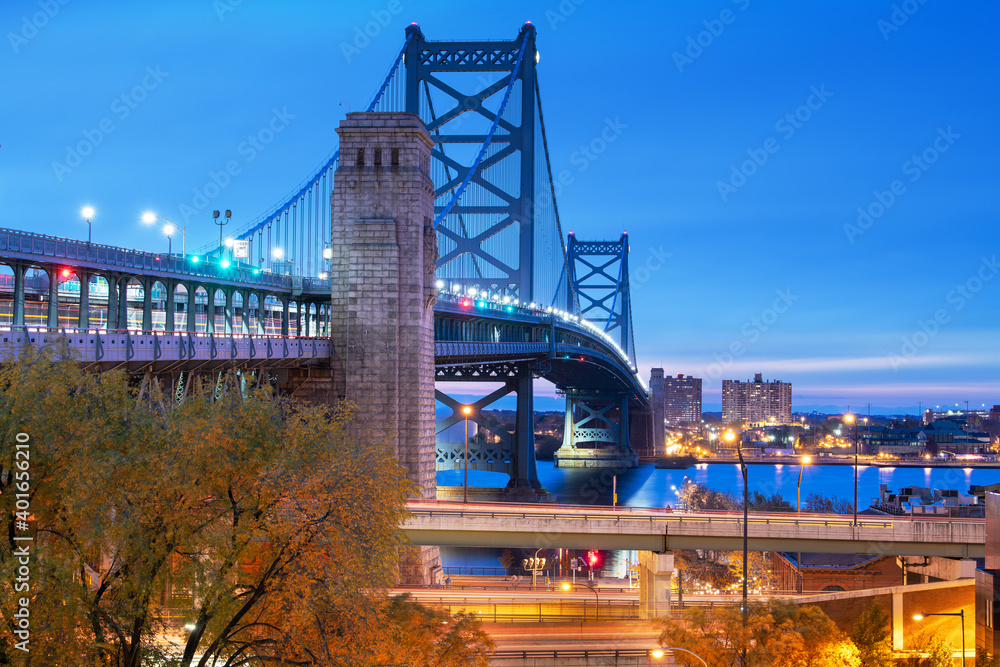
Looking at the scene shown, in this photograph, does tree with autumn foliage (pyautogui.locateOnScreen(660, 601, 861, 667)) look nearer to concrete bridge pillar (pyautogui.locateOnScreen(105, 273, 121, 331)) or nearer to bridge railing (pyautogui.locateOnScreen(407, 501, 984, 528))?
bridge railing (pyautogui.locateOnScreen(407, 501, 984, 528))

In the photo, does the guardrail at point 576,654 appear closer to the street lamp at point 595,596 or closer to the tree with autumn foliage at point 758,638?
the tree with autumn foliage at point 758,638

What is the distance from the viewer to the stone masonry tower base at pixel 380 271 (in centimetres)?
3844

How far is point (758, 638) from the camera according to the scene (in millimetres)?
25359

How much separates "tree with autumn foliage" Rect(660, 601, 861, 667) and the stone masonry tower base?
15.3 m

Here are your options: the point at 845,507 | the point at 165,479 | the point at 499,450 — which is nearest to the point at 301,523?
the point at 165,479

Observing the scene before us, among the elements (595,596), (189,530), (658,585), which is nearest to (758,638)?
(658,585)

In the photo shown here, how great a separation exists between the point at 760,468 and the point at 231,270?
158161 millimetres

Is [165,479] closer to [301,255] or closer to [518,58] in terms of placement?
[301,255]

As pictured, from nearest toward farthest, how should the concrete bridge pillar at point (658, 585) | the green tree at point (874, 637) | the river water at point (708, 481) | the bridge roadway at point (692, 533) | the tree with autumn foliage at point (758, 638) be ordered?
the tree with autumn foliage at point (758, 638) → the green tree at point (874, 637) → the concrete bridge pillar at point (658, 585) → the bridge roadway at point (692, 533) → the river water at point (708, 481)

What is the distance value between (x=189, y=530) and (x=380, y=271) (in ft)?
78.0

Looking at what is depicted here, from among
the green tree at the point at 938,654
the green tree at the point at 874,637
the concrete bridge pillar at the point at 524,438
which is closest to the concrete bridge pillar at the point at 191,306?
the green tree at the point at 874,637

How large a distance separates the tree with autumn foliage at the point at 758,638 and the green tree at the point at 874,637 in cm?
166

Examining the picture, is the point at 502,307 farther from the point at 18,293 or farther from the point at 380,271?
the point at 18,293

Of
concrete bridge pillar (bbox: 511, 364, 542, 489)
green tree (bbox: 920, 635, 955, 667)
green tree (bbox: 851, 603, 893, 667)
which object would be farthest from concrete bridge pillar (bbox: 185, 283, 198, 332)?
concrete bridge pillar (bbox: 511, 364, 542, 489)
